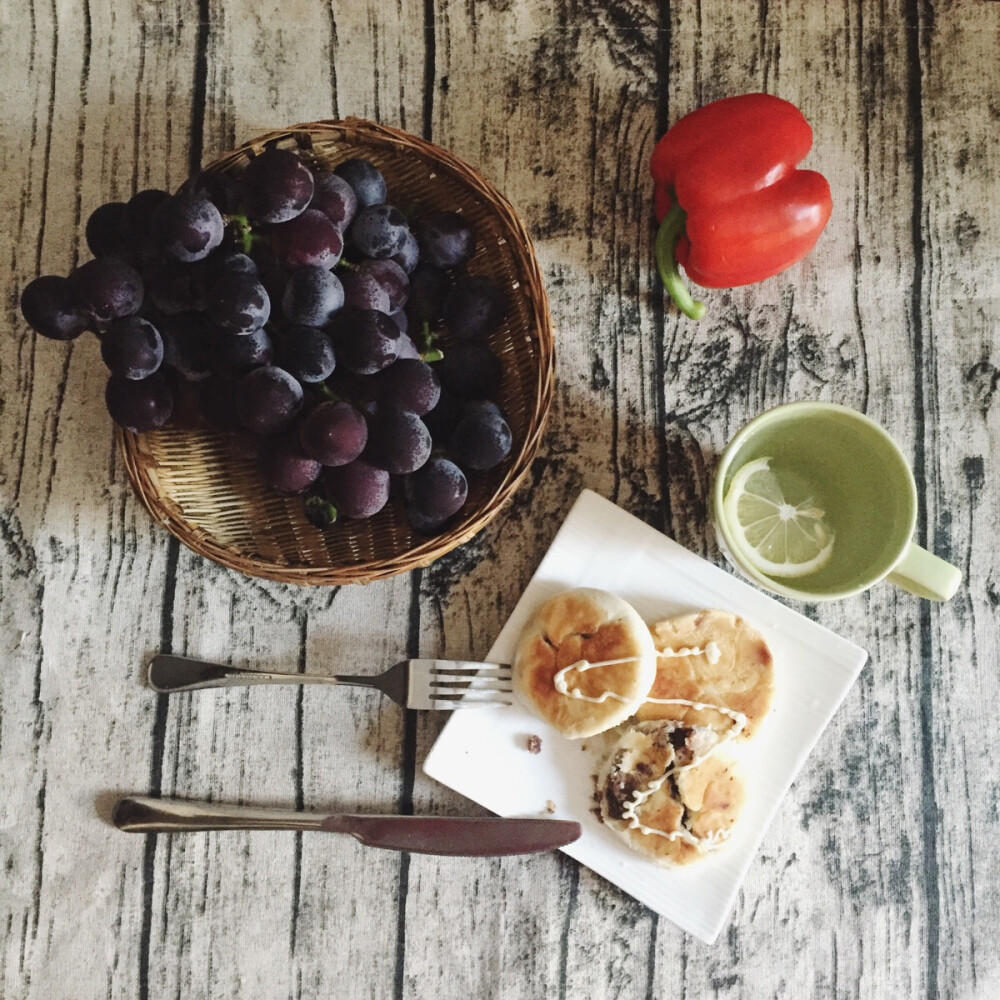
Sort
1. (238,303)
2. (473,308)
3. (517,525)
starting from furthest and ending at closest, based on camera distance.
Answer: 1. (517,525)
2. (473,308)
3. (238,303)

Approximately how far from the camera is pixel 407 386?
75cm

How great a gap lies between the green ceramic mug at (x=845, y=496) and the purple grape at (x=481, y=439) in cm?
20

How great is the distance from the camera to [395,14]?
0.95 m

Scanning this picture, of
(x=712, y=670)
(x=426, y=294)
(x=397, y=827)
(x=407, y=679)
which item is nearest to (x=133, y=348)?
(x=426, y=294)

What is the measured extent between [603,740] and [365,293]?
0.49 meters

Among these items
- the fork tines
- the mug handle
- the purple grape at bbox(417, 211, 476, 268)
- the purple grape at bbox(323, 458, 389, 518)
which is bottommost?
the fork tines

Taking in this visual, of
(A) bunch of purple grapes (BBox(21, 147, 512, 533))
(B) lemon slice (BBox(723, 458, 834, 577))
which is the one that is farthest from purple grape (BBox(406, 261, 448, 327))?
(B) lemon slice (BBox(723, 458, 834, 577))

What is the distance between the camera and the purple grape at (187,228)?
2.34 ft

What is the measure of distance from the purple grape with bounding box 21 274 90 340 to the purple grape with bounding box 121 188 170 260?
6 centimetres

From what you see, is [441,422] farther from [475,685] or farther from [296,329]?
[475,685]

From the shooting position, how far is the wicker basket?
798 millimetres

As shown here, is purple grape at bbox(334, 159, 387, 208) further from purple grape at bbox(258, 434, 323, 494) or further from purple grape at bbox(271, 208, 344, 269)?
purple grape at bbox(258, 434, 323, 494)

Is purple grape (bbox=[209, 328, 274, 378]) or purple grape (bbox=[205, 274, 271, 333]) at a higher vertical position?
purple grape (bbox=[205, 274, 271, 333])

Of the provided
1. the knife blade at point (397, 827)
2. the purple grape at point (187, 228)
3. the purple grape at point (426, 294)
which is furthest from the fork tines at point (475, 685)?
the purple grape at point (187, 228)
